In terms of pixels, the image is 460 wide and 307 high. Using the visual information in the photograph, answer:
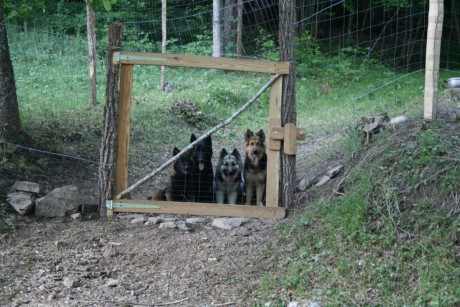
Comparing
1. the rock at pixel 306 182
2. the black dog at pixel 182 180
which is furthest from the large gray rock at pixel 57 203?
the rock at pixel 306 182

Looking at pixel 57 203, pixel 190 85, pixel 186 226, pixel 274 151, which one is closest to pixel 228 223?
pixel 186 226

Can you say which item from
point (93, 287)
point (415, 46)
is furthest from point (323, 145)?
point (415, 46)

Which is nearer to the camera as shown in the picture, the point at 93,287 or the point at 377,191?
the point at 93,287

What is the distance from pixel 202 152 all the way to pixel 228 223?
57.5 inches

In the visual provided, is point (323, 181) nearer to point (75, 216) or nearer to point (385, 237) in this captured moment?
point (385, 237)

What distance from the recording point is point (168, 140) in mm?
11445

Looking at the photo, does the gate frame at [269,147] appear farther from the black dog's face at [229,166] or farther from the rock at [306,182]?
the black dog's face at [229,166]

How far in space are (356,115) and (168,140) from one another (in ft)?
12.2

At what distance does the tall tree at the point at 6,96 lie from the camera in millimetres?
8328

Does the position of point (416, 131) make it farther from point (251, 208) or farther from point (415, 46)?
point (415, 46)

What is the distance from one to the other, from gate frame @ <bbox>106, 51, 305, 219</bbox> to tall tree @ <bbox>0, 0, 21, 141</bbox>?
2.06 meters

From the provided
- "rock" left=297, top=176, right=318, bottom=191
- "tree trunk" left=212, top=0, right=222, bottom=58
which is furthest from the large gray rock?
"tree trunk" left=212, top=0, right=222, bottom=58

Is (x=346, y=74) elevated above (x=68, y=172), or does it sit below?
above

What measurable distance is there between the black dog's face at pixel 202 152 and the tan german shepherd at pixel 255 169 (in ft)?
1.87
